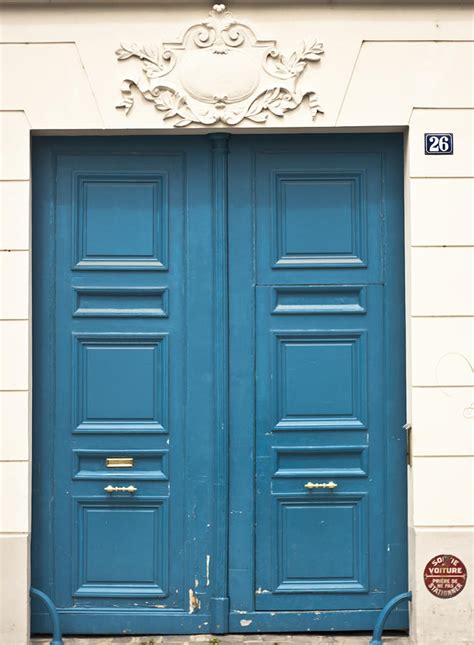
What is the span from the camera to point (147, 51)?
20.5 feet

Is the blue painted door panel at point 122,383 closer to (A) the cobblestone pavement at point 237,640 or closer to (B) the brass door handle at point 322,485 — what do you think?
(A) the cobblestone pavement at point 237,640

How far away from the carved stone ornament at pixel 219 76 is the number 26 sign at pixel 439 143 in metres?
0.67

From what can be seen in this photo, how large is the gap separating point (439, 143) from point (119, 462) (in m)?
2.65

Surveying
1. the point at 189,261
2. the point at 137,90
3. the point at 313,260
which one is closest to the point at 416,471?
the point at 313,260

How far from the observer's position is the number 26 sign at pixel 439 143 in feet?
20.5

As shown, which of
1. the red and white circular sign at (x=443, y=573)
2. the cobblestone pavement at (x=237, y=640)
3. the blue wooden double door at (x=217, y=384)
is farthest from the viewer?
the blue wooden double door at (x=217, y=384)

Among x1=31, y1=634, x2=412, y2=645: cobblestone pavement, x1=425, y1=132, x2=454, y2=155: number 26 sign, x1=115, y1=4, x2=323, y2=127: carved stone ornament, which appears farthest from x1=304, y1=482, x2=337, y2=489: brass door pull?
x1=115, y1=4, x2=323, y2=127: carved stone ornament

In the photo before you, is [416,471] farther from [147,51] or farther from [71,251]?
[147,51]

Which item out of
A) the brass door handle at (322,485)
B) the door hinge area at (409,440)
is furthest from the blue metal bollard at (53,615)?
the door hinge area at (409,440)

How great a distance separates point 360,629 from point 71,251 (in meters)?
2.84

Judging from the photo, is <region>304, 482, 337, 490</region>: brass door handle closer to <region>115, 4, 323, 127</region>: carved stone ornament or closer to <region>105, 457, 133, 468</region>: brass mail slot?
<region>105, 457, 133, 468</region>: brass mail slot

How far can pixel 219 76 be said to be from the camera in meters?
6.26

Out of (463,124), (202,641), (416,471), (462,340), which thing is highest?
(463,124)

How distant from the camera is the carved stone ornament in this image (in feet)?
20.5
